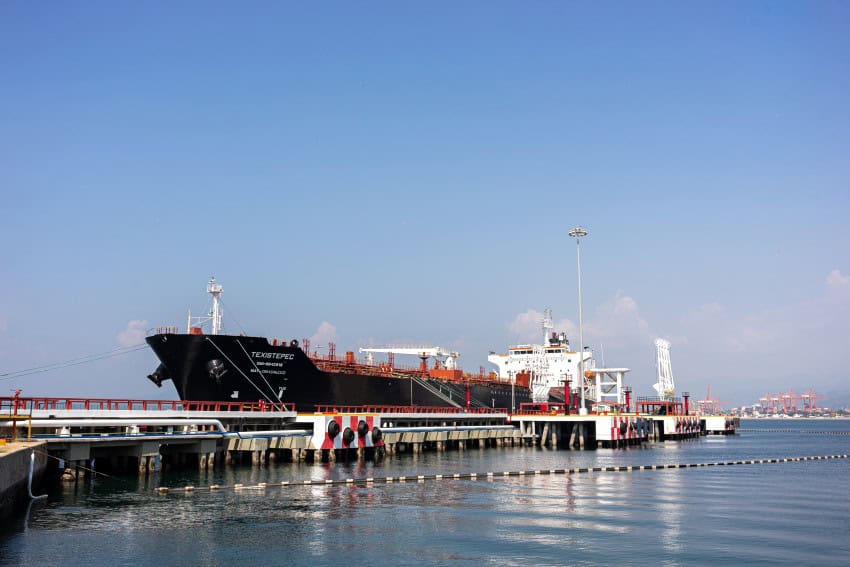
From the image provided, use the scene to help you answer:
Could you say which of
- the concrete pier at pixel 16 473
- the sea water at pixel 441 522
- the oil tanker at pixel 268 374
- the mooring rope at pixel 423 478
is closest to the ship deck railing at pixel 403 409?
the oil tanker at pixel 268 374

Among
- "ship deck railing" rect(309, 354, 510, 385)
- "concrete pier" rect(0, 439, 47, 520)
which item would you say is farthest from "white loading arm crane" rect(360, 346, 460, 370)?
"concrete pier" rect(0, 439, 47, 520)

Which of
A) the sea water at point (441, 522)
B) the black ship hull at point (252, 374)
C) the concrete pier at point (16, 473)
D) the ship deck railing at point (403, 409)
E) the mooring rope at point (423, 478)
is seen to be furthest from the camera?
the ship deck railing at point (403, 409)

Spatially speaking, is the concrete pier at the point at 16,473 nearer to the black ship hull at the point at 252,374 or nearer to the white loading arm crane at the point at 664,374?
the black ship hull at the point at 252,374

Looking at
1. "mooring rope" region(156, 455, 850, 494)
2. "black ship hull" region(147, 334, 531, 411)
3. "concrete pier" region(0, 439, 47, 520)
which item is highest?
"black ship hull" region(147, 334, 531, 411)

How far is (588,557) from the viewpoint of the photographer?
18109 millimetres

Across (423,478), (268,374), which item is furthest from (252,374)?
(423,478)

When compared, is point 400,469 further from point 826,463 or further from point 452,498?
point 826,463

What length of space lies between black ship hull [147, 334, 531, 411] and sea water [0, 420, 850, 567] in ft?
31.4

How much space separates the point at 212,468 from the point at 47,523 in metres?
16.1

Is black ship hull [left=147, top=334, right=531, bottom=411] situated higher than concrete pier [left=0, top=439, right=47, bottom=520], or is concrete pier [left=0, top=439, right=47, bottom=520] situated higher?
black ship hull [left=147, top=334, right=531, bottom=411]

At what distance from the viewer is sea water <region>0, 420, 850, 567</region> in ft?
59.9

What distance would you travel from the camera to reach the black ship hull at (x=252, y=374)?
4353 centimetres

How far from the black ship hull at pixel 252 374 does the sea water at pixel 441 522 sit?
9.56 metres

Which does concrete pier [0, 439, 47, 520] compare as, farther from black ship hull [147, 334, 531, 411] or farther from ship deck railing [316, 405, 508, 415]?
ship deck railing [316, 405, 508, 415]
